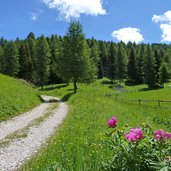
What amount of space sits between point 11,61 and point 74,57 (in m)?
50.1

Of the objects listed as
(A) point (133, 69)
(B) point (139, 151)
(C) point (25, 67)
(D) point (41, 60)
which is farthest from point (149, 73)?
(B) point (139, 151)

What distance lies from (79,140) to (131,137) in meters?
7.17

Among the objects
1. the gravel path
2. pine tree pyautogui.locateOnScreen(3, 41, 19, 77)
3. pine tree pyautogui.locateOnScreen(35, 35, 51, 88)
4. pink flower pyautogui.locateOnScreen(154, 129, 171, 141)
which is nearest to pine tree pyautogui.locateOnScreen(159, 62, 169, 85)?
pine tree pyautogui.locateOnScreen(35, 35, 51, 88)

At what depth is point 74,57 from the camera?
164ft

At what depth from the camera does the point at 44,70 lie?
8856 cm

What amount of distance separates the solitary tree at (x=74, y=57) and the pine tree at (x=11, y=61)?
152ft

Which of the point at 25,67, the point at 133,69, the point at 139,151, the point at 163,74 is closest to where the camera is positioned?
the point at 139,151

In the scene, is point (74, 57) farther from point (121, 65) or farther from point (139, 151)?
point (121, 65)

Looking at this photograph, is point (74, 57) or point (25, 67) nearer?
point (74, 57)

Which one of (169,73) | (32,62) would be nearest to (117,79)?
(169,73)

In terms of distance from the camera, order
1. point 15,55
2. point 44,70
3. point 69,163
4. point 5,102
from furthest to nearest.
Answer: point 15,55
point 44,70
point 5,102
point 69,163

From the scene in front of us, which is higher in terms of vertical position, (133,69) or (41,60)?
(41,60)

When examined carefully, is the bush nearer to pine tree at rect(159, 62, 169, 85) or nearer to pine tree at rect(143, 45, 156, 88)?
pine tree at rect(143, 45, 156, 88)

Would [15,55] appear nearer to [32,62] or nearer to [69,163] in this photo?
[32,62]
